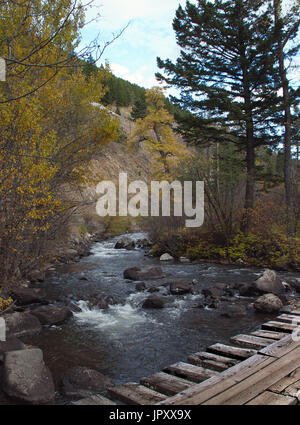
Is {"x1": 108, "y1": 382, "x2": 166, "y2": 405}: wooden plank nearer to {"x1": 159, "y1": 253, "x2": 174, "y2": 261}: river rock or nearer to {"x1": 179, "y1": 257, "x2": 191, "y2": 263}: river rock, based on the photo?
{"x1": 179, "y1": 257, "x2": 191, "y2": 263}: river rock

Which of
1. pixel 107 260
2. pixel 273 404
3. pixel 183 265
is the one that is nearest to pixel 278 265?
pixel 183 265

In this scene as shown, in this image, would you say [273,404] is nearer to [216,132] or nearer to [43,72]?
[43,72]

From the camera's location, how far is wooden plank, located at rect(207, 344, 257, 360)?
4.75 m

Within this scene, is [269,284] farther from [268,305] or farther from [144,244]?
[144,244]

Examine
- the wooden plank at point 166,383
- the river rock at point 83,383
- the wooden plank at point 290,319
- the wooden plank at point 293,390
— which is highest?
the wooden plank at point 293,390

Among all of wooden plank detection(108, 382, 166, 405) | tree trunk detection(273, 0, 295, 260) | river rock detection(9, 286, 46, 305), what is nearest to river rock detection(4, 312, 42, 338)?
river rock detection(9, 286, 46, 305)

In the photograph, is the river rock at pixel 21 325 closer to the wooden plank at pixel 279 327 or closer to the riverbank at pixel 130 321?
Result: the riverbank at pixel 130 321

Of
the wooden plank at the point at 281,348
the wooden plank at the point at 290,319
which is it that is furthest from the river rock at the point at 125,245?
the wooden plank at the point at 281,348

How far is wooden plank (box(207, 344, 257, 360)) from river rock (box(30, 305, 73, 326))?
379 centimetres

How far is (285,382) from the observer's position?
11.6 feet

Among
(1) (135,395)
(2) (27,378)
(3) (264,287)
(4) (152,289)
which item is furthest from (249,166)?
(2) (27,378)

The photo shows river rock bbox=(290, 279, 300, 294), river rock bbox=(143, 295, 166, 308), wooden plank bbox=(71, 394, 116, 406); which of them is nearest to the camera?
wooden plank bbox=(71, 394, 116, 406)

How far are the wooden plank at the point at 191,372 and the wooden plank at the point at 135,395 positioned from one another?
0.57 metres

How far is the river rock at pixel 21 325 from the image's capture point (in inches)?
261
